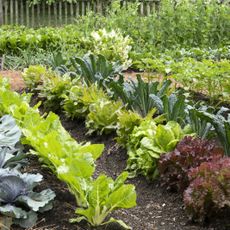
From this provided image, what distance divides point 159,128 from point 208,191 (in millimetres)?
926

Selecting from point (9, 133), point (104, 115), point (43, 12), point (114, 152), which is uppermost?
point (9, 133)

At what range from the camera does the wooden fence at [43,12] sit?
20308mm

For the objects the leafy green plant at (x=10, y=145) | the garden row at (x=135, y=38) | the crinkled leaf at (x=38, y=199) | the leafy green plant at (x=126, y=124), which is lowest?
the garden row at (x=135, y=38)

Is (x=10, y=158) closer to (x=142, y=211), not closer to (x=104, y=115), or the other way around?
(x=142, y=211)

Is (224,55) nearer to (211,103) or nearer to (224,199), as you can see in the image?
(211,103)

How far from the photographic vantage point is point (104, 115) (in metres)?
5.32

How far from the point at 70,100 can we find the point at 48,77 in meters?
1.08

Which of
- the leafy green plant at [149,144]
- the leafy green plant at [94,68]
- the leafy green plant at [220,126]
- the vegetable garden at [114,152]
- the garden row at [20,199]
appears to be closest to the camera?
the garden row at [20,199]

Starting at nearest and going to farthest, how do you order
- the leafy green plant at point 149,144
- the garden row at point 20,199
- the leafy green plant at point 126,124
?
the garden row at point 20,199 < the leafy green plant at point 149,144 < the leafy green plant at point 126,124

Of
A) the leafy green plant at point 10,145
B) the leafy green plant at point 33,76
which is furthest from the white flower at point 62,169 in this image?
the leafy green plant at point 33,76

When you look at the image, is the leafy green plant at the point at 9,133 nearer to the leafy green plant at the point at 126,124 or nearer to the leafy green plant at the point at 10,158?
the leafy green plant at the point at 10,158

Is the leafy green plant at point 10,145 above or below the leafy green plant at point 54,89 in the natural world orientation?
above

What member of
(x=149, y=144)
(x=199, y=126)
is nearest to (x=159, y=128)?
(x=149, y=144)

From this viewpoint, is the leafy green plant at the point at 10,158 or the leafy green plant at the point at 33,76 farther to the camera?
the leafy green plant at the point at 33,76
